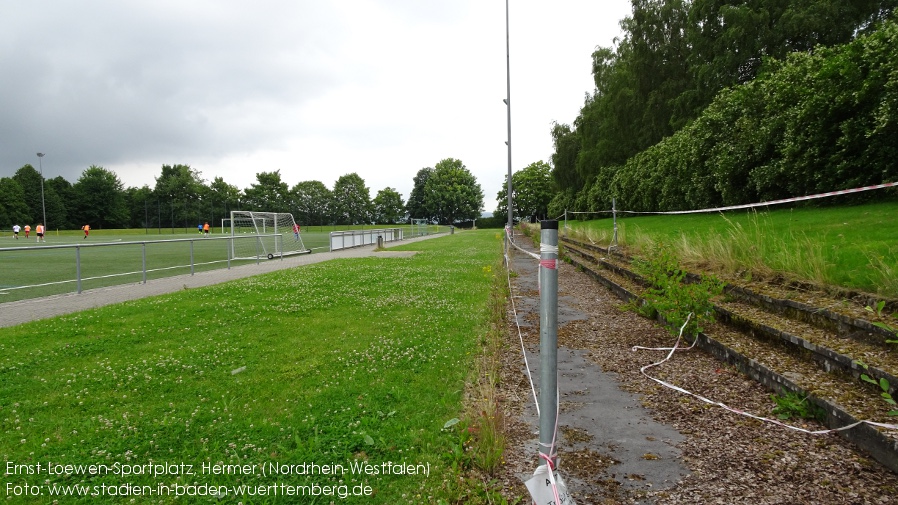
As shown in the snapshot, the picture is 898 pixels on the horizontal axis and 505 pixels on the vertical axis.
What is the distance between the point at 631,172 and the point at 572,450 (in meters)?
25.6

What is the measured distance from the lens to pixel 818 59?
43.2 ft

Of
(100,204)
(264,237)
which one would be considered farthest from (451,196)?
(264,237)

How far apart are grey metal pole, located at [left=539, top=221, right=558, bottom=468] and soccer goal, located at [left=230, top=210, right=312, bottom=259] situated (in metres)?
17.5

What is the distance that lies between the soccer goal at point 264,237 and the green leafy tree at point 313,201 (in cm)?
5839

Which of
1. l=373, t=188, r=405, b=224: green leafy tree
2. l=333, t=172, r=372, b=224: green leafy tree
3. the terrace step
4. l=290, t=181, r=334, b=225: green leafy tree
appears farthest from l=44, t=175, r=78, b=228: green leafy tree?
the terrace step

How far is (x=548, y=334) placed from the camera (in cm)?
224

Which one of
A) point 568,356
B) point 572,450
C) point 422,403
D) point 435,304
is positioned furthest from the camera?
point 435,304

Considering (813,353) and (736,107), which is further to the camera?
(736,107)

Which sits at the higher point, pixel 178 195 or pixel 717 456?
pixel 178 195

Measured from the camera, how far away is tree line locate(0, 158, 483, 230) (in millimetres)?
77625

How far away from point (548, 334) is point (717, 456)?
1602 mm

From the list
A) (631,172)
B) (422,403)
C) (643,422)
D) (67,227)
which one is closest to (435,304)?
(422,403)

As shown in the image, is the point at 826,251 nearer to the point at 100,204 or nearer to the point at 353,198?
the point at 353,198

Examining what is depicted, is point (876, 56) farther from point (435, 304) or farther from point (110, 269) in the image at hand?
point (110, 269)
